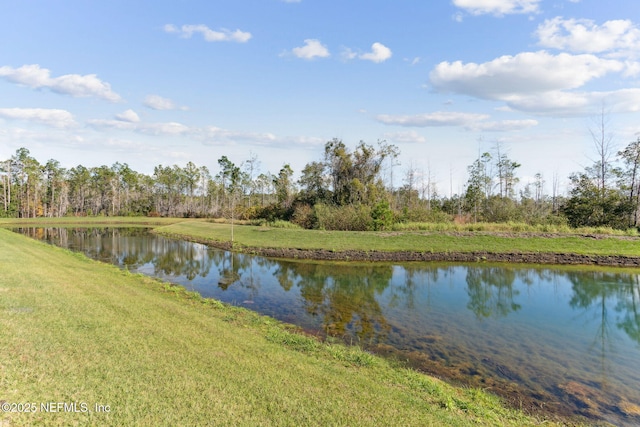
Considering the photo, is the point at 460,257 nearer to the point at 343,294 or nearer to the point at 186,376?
the point at 343,294

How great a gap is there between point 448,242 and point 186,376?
2413 cm

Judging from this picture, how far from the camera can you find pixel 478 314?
12.3 meters

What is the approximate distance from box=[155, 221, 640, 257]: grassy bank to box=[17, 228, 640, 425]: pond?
10.2 ft

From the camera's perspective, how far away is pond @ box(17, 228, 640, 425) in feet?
24.4

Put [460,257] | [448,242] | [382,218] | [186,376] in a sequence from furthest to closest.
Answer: [382,218] → [448,242] → [460,257] → [186,376]

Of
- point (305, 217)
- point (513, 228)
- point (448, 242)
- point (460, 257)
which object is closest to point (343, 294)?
point (460, 257)

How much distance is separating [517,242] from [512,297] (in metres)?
12.4

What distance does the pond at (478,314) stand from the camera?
24.4ft

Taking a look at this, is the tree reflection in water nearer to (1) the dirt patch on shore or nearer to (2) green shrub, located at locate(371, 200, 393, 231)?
(1) the dirt patch on shore

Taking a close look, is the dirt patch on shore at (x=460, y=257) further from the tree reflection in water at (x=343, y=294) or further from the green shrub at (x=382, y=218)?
the green shrub at (x=382, y=218)

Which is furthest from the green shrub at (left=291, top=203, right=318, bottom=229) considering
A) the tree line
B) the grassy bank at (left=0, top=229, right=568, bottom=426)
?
the grassy bank at (left=0, top=229, right=568, bottom=426)

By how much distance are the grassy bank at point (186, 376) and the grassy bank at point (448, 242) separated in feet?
60.4

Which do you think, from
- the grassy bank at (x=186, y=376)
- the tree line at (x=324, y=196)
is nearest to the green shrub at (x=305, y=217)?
the tree line at (x=324, y=196)

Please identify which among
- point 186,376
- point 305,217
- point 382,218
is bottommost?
point 186,376
